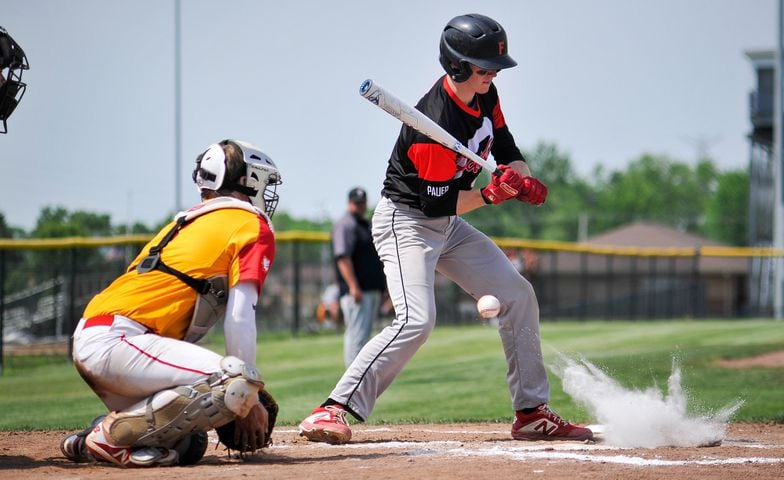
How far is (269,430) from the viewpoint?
512 cm

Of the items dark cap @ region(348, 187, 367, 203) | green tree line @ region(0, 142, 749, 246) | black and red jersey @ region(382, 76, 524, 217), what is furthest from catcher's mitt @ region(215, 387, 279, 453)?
green tree line @ region(0, 142, 749, 246)

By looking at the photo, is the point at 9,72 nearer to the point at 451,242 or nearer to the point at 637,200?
the point at 451,242

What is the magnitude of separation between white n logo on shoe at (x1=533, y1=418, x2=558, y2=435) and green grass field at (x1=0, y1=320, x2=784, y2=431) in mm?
464

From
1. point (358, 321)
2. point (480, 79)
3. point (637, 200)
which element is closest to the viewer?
point (480, 79)

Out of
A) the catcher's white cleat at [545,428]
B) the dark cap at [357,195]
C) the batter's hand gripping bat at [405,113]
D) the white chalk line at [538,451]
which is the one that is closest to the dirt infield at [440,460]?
the white chalk line at [538,451]

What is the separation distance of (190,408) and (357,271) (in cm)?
623

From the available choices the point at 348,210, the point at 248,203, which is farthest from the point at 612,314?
the point at 248,203

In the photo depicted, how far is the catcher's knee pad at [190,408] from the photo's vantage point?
4.66 m

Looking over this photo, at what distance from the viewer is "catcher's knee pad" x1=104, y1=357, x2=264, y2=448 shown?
4.66m

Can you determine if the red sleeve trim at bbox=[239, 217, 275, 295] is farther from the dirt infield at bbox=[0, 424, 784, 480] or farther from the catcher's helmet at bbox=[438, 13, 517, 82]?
the catcher's helmet at bbox=[438, 13, 517, 82]

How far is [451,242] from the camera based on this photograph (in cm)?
627

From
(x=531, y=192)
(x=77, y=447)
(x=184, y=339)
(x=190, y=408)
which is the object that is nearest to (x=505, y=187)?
(x=531, y=192)

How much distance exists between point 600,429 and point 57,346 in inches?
412

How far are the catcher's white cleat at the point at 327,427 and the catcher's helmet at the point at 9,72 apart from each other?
2403 millimetres
